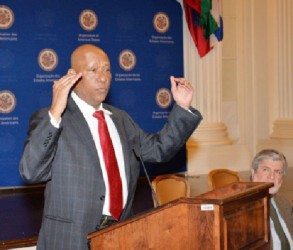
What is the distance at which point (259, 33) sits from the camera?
8523mm

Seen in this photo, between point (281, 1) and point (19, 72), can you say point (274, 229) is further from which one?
point (281, 1)

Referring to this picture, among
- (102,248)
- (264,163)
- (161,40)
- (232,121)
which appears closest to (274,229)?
(264,163)

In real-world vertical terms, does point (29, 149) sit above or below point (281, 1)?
below

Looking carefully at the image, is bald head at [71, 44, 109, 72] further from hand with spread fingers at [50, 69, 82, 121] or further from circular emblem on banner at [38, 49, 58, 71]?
circular emblem on banner at [38, 49, 58, 71]

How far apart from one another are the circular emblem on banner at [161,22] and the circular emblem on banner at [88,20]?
81 centimetres

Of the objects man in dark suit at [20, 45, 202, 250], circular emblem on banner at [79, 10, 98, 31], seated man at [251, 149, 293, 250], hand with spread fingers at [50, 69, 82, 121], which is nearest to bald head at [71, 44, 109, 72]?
man in dark suit at [20, 45, 202, 250]

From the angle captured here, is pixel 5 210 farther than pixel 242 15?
No

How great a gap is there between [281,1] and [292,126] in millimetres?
1755

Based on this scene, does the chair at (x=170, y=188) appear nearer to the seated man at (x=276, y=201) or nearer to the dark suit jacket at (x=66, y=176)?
the seated man at (x=276, y=201)

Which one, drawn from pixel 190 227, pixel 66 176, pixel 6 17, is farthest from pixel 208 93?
pixel 190 227

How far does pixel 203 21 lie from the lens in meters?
7.46

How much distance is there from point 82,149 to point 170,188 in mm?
2036

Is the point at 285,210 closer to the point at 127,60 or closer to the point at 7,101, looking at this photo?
the point at 7,101

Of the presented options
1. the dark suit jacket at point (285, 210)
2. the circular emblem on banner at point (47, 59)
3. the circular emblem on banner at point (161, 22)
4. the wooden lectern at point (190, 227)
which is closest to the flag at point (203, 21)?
the circular emblem on banner at point (161, 22)
